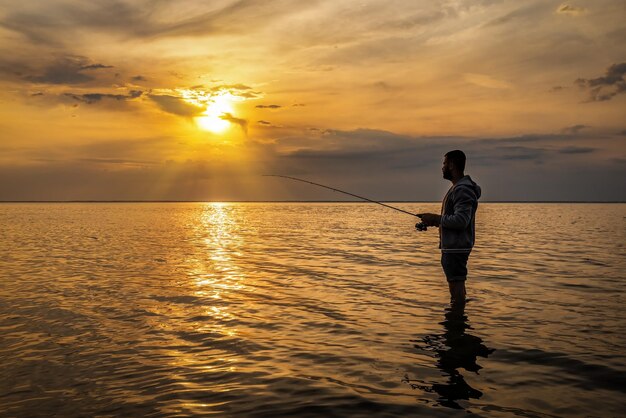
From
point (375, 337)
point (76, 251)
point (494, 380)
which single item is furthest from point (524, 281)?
point (76, 251)

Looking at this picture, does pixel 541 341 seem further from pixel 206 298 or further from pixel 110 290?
pixel 110 290

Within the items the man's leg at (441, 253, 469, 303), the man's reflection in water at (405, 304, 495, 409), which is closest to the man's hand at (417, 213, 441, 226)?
the man's leg at (441, 253, 469, 303)

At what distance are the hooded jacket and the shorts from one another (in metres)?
0.10

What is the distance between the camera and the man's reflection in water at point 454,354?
661 centimetres

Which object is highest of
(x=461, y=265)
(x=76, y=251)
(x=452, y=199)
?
(x=452, y=199)

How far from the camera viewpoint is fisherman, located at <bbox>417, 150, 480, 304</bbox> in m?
8.55

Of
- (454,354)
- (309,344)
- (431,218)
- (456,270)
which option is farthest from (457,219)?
(309,344)

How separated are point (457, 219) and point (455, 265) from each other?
0.94m

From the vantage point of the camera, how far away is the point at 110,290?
1466cm

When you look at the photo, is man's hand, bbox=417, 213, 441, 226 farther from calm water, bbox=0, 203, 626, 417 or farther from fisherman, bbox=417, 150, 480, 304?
calm water, bbox=0, 203, 626, 417

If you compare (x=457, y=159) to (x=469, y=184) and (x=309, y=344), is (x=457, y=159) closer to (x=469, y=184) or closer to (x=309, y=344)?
(x=469, y=184)

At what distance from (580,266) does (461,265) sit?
1465cm

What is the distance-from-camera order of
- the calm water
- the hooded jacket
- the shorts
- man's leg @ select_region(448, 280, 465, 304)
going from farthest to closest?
man's leg @ select_region(448, 280, 465, 304) → the shorts → the hooded jacket → the calm water

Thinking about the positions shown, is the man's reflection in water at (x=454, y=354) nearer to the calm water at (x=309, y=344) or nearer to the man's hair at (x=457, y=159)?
the calm water at (x=309, y=344)
